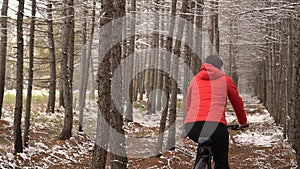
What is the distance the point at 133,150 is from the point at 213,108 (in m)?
7.41

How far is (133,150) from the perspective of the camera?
11961 mm

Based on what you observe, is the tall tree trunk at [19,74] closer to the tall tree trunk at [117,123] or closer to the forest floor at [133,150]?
the forest floor at [133,150]

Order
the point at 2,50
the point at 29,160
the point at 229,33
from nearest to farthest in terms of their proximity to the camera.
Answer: the point at 29,160 < the point at 2,50 < the point at 229,33

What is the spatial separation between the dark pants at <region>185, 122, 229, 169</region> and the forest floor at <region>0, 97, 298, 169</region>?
150 inches

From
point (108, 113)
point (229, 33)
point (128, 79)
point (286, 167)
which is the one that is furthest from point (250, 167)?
Result: point (229, 33)

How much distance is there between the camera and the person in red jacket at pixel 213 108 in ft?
16.0

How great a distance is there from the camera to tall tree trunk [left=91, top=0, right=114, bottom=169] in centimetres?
679

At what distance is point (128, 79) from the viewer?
60.6ft

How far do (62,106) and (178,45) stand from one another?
12.3 m

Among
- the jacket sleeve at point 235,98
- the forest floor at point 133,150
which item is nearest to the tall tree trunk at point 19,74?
the forest floor at point 133,150

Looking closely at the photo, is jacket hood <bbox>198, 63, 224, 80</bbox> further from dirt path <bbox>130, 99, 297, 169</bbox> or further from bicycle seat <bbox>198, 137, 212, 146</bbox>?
dirt path <bbox>130, 99, 297, 169</bbox>

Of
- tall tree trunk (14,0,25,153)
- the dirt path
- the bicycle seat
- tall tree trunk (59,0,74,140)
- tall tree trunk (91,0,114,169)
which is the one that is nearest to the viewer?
the bicycle seat

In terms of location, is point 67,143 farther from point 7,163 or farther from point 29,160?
point 7,163

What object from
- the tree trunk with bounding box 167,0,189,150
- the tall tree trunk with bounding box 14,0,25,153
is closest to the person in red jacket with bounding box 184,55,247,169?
the tree trunk with bounding box 167,0,189,150
